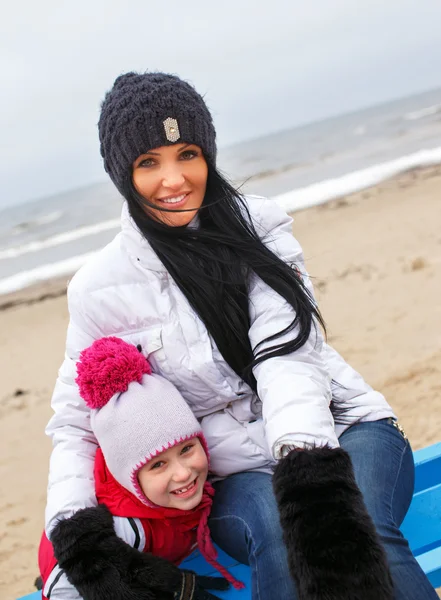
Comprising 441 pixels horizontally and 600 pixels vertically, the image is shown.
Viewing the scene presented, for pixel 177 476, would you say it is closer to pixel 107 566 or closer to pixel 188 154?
pixel 107 566

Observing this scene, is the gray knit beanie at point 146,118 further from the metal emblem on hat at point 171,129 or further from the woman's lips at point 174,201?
the woman's lips at point 174,201

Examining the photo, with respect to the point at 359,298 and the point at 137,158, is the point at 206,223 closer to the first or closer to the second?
the point at 137,158

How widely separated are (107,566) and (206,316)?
75 cm

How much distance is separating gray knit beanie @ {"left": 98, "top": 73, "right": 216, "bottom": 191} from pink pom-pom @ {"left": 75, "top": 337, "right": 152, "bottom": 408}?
539mm

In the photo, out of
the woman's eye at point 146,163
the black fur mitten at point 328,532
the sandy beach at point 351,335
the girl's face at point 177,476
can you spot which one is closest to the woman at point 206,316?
the woman's eye at point 146,163

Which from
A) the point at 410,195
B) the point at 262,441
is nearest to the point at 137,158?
the point at 262,441

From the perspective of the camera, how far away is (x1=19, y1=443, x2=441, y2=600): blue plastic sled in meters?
1.76

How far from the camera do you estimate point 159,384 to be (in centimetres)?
179

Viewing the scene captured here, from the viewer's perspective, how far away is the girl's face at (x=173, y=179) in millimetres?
1867

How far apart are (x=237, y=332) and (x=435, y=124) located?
23.4m

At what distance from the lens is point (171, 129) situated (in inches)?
71.9

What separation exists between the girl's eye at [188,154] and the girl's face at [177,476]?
87 centimetres

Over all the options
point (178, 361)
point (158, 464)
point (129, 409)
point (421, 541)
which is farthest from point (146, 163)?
point (421, 541)

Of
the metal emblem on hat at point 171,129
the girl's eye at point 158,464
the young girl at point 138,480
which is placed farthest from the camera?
the metal emblem on hat at point 171,129
